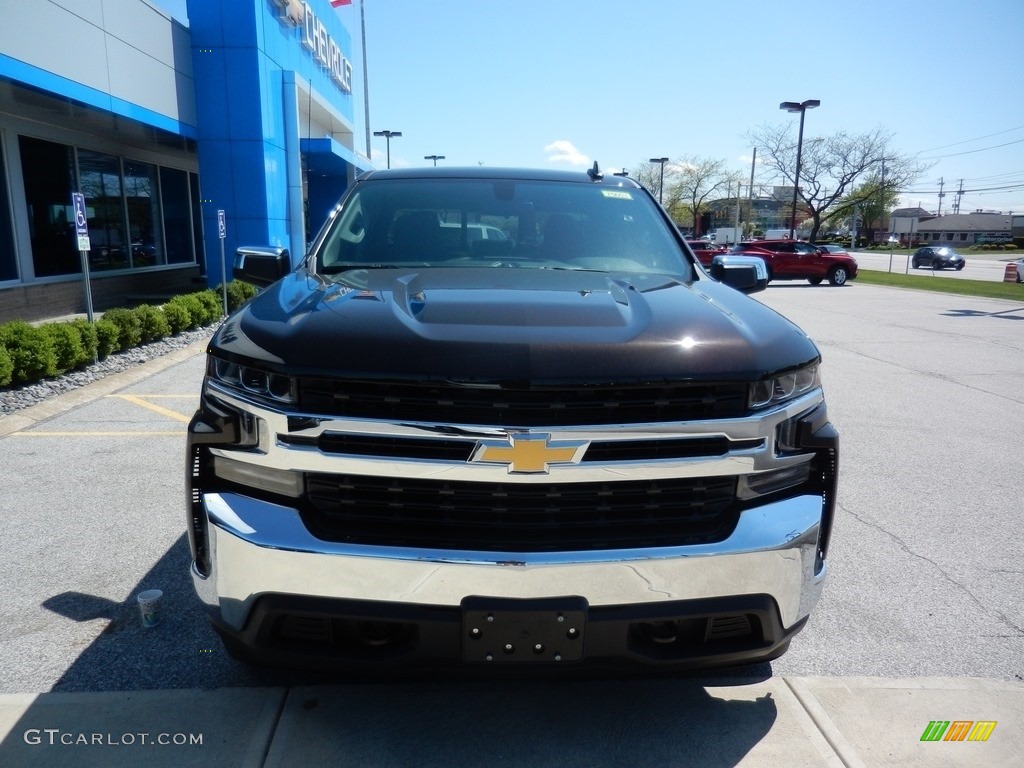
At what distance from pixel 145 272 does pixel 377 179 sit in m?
15.6

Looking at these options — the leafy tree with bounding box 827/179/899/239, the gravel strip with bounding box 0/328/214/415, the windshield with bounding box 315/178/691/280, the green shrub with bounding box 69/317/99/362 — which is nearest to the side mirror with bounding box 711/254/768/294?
the windshield with bounding box 315/178/691/280

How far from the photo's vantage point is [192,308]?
1155 cm

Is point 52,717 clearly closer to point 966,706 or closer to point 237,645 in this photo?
point 237,645

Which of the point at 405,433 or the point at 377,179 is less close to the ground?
the point at 377,179

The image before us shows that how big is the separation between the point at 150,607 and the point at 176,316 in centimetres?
882

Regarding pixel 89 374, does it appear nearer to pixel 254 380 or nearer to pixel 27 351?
pixel 27 351

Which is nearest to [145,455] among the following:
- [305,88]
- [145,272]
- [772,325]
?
[772,325]

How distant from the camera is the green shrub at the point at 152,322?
990 cm

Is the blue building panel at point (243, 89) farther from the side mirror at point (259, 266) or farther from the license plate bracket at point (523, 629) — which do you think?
the license plate bracket at point (523, 629)

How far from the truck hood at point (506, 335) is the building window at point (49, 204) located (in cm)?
1311

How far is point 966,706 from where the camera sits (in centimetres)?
263

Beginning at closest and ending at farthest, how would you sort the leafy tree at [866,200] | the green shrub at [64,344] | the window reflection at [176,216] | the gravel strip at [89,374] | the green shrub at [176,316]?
the gravel strip at [89,374]
the green shrub at [64,344]
the green shrub at [176,316]
the window reflection at [176,216]
the leafy tree at [866,200]

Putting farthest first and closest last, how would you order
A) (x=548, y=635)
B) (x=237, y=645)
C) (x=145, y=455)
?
(x=145, y=455), (x=237, y=645), (x=548, y=635)

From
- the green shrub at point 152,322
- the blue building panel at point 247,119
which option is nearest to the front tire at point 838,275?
the blue building panel at point 247,119
